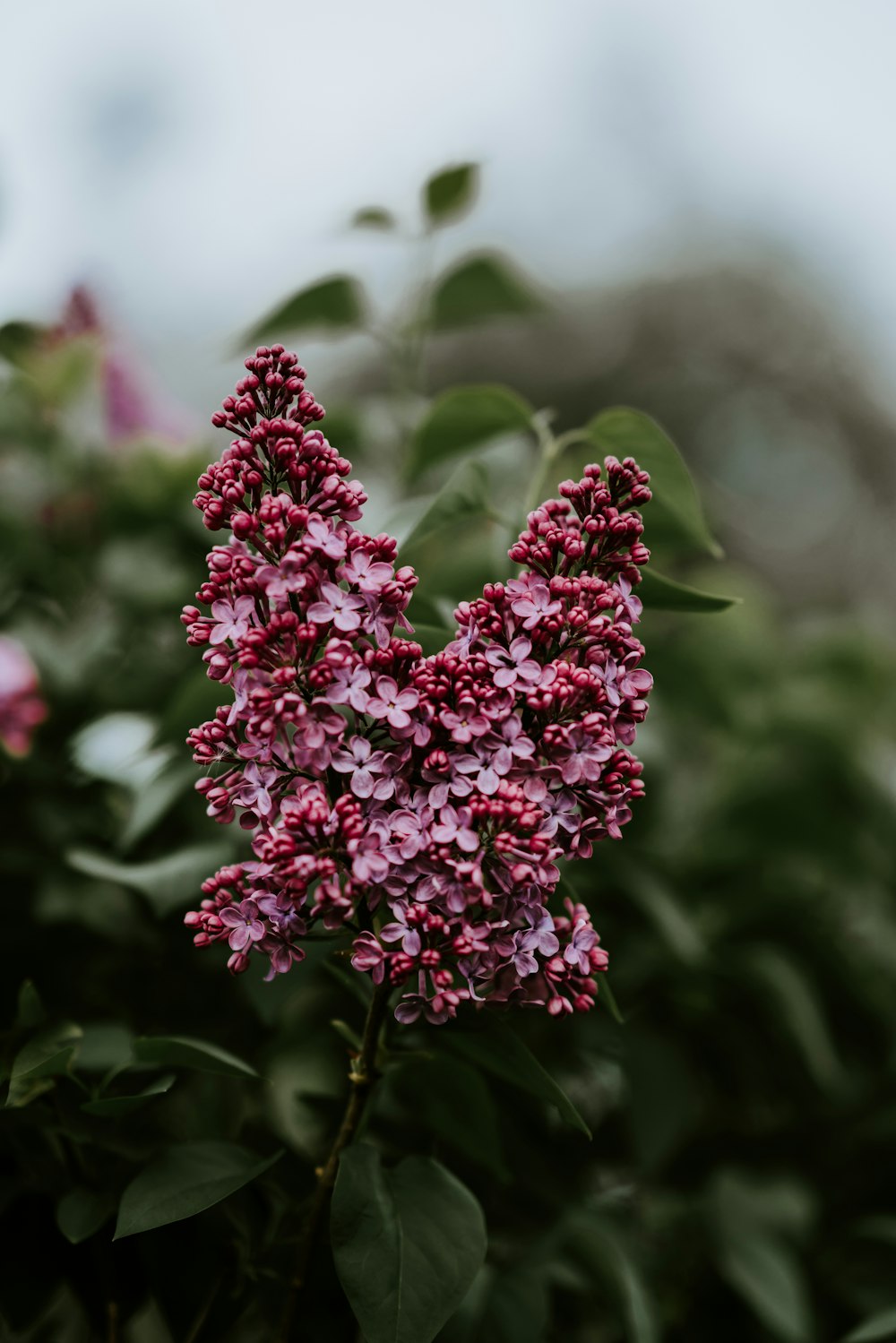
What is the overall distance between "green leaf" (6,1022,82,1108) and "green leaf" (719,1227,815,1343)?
504 millimetres

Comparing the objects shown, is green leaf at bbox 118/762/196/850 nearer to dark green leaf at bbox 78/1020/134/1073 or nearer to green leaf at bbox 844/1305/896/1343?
dark green leaf at bbox 78/1020/134/1073

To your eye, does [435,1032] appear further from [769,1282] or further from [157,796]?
[769,1282]

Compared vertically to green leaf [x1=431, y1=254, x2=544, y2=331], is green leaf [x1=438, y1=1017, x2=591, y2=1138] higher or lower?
lower

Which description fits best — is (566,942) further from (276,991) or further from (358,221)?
(358,221)

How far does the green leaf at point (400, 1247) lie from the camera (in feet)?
1.46

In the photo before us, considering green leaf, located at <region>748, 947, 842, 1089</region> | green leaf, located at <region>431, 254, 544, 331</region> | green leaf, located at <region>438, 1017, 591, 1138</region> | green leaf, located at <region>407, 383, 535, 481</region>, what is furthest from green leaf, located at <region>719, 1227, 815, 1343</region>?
green leaf, located at <region>431, 254, 544, 331</region>

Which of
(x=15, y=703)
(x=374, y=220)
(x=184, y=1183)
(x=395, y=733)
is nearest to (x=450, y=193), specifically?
(x=374, y=220)

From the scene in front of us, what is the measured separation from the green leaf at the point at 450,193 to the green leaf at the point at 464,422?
319 millimetres

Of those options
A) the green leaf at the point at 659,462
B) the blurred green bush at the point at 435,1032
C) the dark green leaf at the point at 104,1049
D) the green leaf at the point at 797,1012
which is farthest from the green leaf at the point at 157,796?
the green leaf at the point at 797,1012

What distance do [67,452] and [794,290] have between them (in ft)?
9.74

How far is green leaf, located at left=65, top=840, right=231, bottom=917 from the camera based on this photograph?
0.59 m

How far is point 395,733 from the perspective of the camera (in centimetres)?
42

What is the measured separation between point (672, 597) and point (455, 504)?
128 mm

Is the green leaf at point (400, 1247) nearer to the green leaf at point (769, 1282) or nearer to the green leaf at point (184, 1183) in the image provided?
the green leaf at point (184, 1183)
